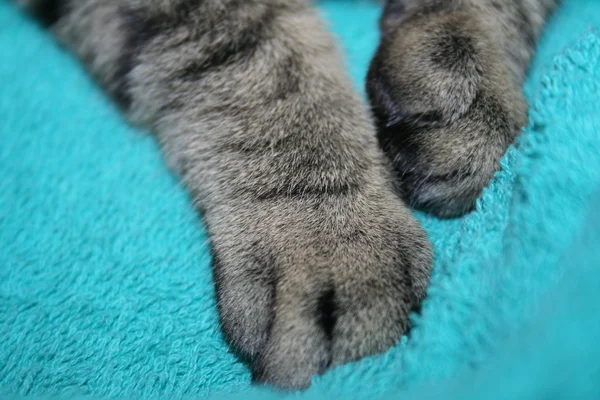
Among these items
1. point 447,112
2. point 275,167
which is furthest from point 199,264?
point 447,112

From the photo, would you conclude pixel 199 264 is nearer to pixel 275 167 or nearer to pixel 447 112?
pixel 275 167

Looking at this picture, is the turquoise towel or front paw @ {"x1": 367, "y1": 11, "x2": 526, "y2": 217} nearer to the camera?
the turquoise towel

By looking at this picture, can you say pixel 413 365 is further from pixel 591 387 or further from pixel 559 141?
Result: pixel 559 141

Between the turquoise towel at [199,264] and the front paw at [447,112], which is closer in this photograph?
the turquoise towel at [199,264]

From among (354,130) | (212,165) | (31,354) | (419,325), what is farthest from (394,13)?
(31,354)
